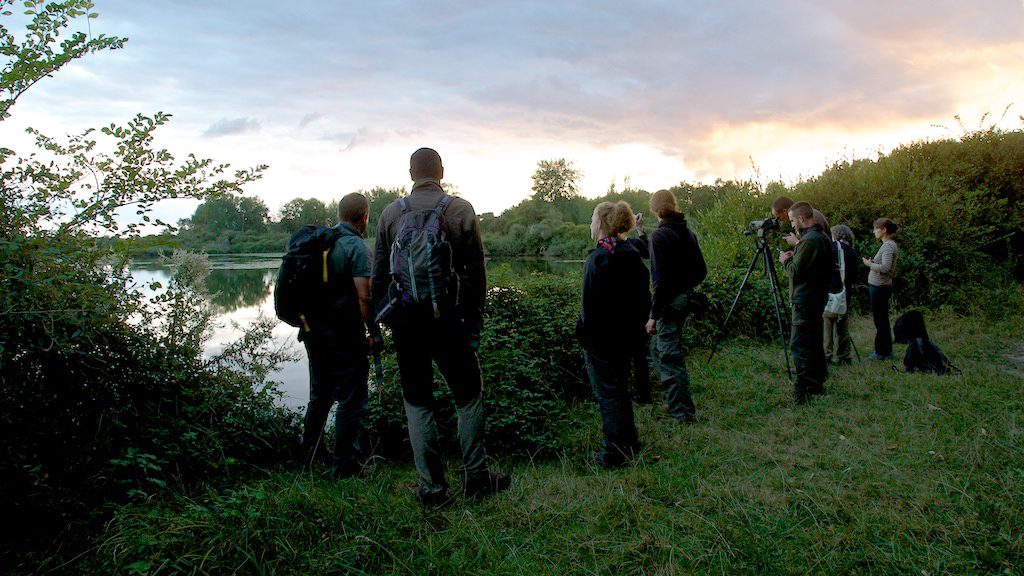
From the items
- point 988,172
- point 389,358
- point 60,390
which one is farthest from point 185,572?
point 988,172

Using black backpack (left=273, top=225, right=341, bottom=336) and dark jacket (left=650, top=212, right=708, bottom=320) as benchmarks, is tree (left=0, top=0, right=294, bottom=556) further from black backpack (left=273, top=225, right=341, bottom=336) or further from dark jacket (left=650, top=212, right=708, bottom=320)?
dark jacket (left=650, top=212, right=708, bottom=320)

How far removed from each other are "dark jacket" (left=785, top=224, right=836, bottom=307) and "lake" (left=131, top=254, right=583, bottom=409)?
288 centimetres

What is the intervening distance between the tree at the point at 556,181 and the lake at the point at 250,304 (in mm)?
43759

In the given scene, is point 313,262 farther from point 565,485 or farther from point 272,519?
point 565,485

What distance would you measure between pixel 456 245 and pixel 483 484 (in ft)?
4.95

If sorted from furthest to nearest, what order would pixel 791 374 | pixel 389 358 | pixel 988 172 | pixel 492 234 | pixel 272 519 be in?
pixel 492 234, pixel 988 172, pixel 791 374, pixel 389 358, pixel 272 519

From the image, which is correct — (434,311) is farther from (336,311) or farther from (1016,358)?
(1016,358)

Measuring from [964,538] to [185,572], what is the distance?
3677 mm

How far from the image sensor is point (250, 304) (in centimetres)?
1212

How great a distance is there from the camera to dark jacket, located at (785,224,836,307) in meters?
5.27

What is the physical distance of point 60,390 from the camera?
3090 mm

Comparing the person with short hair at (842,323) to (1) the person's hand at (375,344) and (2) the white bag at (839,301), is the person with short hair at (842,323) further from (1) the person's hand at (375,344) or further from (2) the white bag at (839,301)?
(1) the person's hand at (375,344)

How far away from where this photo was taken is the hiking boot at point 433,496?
3307 millimetres

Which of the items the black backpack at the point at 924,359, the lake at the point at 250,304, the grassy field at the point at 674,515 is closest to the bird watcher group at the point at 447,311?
the grassy field at the point at 674,515
